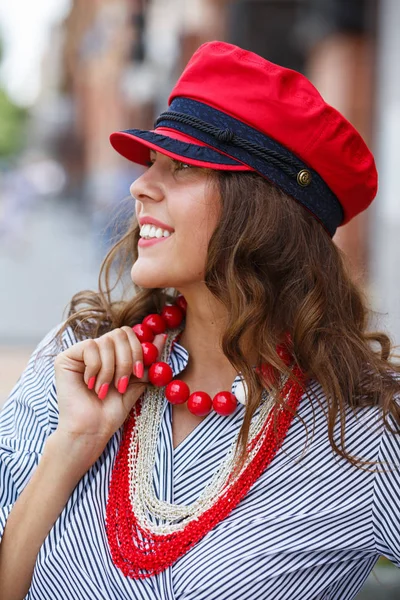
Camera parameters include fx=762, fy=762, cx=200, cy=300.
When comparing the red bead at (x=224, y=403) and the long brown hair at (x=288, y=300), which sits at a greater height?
the long brown hair at (x=288, y=300)

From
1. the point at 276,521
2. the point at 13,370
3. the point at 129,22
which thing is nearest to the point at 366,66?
the point at 129,22

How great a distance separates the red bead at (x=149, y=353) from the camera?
2.13 metres

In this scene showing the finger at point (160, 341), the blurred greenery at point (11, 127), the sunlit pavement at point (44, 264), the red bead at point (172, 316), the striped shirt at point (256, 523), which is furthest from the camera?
the blurred greenery at point (11, 127)

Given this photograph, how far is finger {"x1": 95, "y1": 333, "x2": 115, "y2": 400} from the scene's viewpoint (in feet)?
6.57

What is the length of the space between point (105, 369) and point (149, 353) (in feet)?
0.58

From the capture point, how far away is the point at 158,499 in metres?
2.01

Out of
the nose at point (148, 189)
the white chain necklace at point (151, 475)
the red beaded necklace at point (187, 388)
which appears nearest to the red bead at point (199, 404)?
the red beaded necklace at point (187, 388)

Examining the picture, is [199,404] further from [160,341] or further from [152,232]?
[152,232]

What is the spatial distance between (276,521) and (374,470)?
11.4 inches

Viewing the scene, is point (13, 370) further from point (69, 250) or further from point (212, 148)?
point (212, 148)

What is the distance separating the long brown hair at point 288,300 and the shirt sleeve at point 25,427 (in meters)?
0.53

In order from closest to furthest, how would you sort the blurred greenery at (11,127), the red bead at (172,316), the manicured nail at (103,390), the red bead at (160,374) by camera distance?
the manicured nail at (103,390)
the red bead at (160,374)
the red bead at (172,316)
the blurred greenery at (11,127)

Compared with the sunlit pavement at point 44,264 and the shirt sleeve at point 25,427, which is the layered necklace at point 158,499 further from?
the sunlit pavement at point 44,264

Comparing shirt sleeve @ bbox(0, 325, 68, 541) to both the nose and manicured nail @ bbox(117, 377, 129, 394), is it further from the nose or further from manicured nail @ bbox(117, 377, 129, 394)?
the nose
